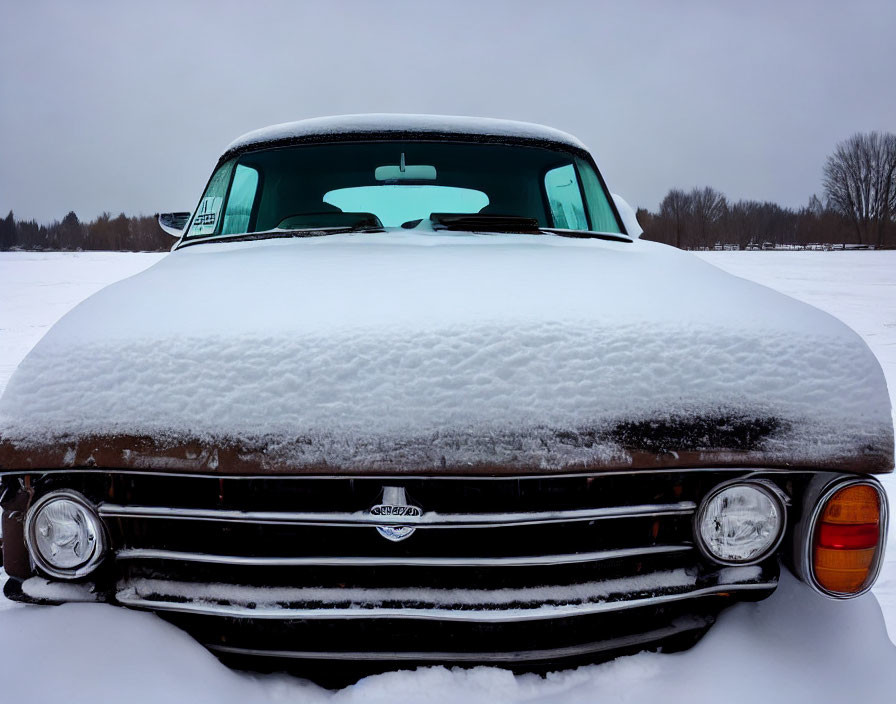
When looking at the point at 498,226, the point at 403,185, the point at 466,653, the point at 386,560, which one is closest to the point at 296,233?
the point at 498,226

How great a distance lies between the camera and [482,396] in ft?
3.23

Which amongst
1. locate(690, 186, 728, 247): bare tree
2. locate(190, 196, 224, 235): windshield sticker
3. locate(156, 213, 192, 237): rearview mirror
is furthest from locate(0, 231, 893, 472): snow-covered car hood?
locate(690, 186, 728, 247): bare tree

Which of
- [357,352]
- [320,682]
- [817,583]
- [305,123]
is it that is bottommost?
[320,682]

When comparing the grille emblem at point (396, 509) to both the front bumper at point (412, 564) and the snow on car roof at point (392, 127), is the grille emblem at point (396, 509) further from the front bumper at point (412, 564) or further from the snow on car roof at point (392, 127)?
the snow on car roof at point (392, 127)

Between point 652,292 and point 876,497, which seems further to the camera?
point 652,292

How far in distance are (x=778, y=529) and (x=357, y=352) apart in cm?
80

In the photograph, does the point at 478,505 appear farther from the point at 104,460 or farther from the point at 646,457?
the point at 104,460

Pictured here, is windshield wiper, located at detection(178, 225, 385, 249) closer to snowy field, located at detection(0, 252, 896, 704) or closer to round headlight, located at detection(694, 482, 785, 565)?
snowy field, located at detection(0, 252, 896, 704)

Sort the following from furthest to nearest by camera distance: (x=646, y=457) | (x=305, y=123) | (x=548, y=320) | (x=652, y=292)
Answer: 1. (x=305, y=123)
2. (x=652, y=292)
3. (x=548, y=320)
4. (x=646, y=457)

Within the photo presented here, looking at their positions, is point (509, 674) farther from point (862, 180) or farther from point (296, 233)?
point (862, 180)

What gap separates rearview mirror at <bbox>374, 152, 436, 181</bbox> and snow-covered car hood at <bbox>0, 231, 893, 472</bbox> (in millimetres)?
1502

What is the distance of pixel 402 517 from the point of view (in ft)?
3.26

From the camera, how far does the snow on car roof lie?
2471mm

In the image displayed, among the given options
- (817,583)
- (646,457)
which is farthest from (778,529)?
(646,457)
